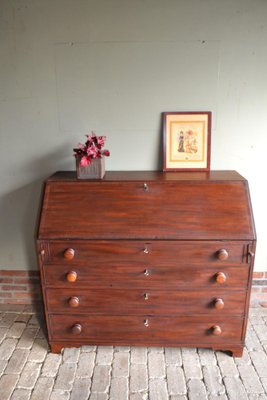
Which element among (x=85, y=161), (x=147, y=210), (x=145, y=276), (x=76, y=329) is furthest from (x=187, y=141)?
(x=76, y=329)

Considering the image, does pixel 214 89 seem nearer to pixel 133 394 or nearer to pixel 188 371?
pixel 188 371

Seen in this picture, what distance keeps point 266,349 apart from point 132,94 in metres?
1.88

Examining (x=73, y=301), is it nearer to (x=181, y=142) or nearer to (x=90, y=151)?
(x=90, y=151)

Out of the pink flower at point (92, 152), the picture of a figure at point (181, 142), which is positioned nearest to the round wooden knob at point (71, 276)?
the pink flower at point (92, 152)

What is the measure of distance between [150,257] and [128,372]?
0.71 meters

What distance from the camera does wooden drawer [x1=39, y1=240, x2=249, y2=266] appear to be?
173 centimetres

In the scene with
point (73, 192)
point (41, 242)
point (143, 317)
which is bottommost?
point (143, 317)

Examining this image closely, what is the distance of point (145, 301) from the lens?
184 cm

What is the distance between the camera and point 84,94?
2.00 m

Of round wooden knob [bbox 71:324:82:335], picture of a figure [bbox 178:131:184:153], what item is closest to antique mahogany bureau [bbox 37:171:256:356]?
round wooden knob [bbox 71:324:82:335]

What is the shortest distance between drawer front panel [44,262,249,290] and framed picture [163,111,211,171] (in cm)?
67

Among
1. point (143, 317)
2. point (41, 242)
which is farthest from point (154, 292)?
point (41, 242)

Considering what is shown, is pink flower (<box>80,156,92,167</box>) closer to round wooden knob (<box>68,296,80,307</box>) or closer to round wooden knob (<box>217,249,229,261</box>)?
round wooden knob (<box>68,296,80,307</box>)

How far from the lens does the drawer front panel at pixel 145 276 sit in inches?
70.0
